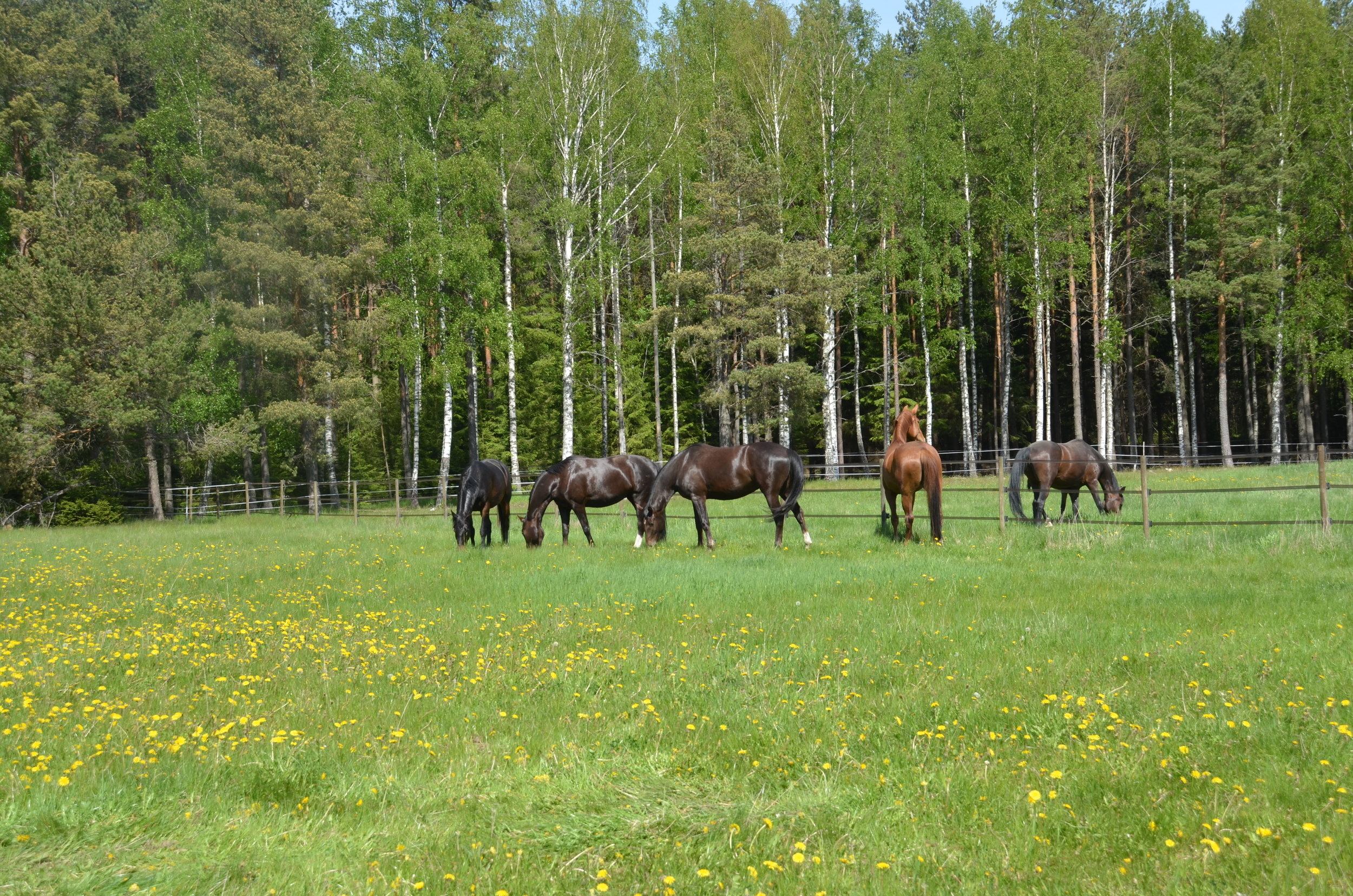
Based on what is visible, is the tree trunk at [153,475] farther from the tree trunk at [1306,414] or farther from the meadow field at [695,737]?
the tree trunk at [1306,414]

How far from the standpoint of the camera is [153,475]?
2955 centimetres

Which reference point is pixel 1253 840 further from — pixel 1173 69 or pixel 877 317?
pixel 1173 69

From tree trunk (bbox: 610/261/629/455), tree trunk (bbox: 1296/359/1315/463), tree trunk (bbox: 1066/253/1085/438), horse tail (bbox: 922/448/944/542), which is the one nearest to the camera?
horse tail (bbox: 922/448/944/542)

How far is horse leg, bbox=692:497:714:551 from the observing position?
14.6 m

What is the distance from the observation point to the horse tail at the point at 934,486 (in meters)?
13.8

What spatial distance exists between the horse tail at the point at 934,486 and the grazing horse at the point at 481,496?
7742 mm

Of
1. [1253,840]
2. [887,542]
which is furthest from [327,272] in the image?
[1253,840]

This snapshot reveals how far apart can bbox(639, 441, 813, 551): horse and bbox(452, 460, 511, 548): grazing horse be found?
308cm

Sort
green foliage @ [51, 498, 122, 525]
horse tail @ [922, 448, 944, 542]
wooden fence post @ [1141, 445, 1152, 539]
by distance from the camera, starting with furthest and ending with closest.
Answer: green foliage @ [51, 498, 122, 525] → horse tail @ [922, 448, 944, 542] → wooden fence post @ [1141, 445, 1152, 539]

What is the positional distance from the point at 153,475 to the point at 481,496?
62.7 ft

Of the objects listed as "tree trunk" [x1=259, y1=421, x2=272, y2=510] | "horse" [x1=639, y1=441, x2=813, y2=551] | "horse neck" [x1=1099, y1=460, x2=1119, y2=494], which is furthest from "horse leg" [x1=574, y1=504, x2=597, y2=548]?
"tree trunk" [x1=259, y1=421, x2=272, y2=510]

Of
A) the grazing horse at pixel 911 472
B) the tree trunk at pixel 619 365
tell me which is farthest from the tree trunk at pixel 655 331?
the grazing horse at pixel 911 472

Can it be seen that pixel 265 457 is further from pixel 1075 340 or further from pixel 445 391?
pixel 1075 340

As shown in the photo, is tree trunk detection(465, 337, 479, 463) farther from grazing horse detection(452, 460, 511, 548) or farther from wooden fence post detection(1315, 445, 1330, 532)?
wooden fence post detection(1315, 445, 1330, 532)
